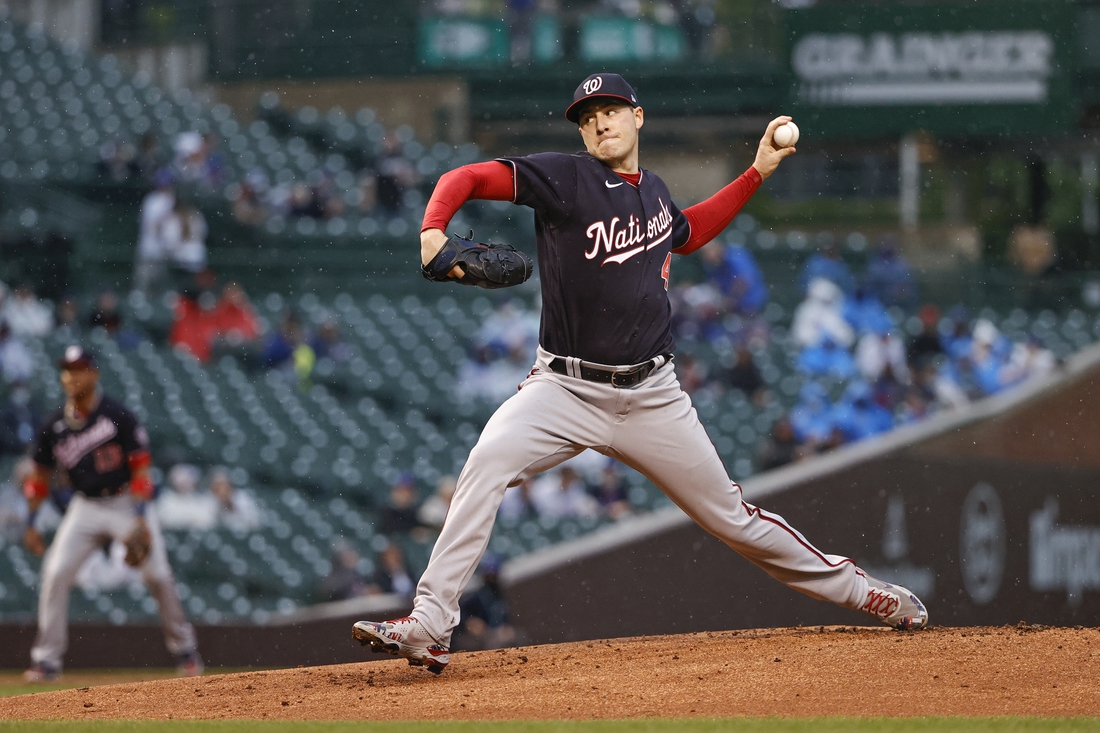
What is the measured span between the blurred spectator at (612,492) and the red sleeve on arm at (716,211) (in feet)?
15.8

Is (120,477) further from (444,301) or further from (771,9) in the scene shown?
(771,9)

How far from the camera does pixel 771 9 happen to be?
33.2ft

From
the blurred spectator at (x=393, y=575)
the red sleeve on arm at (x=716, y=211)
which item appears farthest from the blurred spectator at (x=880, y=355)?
the red sleeve on arm at (x=716, y=211)

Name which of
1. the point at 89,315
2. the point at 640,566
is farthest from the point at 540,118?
the point at 89,315

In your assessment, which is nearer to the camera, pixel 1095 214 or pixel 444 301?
pixel 1095 214

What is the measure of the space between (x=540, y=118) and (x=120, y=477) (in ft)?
14.2

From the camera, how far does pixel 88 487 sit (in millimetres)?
6352

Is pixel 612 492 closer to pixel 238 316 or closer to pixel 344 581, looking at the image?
pixel 344 581

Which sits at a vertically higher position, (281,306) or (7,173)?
(7,173)

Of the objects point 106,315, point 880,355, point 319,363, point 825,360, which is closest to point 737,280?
point 825,360

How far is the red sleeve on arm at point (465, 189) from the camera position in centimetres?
336

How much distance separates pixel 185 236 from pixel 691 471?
8.08 meters

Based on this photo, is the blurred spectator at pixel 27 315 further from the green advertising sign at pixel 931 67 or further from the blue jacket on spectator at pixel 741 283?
the green advertising sign at pixel 931 67

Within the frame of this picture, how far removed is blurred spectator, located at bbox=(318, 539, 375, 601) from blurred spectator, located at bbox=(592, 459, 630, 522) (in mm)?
1690
